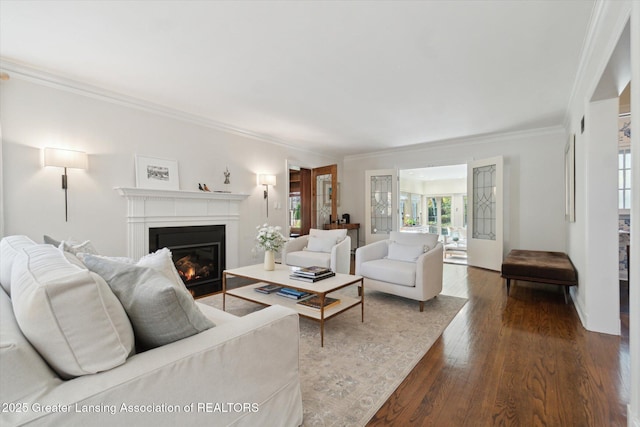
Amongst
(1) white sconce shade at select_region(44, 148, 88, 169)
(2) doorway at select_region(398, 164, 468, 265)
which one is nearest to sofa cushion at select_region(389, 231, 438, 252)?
(1) white sconce shade at select_region(44, 148, 88, 169)

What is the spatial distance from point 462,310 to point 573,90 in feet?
9.76

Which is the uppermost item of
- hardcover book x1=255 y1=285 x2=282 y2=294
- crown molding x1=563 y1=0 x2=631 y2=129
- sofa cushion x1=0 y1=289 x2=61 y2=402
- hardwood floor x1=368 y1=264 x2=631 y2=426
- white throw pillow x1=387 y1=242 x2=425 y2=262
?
crown molding x1=563 y1=0 x2=631 y2=129

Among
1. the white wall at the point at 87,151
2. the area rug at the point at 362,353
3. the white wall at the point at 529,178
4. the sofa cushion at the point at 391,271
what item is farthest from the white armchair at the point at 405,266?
the white wall at the point at 529,178

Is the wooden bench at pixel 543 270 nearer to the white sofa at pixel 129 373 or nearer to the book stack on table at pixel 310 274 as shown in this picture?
the book stack on table at pixel 310 274

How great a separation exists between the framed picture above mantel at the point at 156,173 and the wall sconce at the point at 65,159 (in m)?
0.61

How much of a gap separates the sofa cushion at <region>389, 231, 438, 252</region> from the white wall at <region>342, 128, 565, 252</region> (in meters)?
2.90

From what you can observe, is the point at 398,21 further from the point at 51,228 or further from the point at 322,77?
the point at 51,228

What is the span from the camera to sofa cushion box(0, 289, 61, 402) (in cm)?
74

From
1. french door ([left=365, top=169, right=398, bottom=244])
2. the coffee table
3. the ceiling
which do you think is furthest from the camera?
french door ([left=365, top=169, right=398, bottom=244])

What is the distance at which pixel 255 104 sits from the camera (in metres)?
3.88

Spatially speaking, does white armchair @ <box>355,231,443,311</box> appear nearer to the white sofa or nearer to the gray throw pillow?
the white sofa

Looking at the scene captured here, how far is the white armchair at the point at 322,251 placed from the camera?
421cm

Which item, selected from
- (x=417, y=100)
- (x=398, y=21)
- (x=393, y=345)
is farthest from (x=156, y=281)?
(x=417, y=100)

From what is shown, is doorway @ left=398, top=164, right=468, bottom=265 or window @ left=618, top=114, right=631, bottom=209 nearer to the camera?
window @ left=618, top=114, right=631, bottom=209
